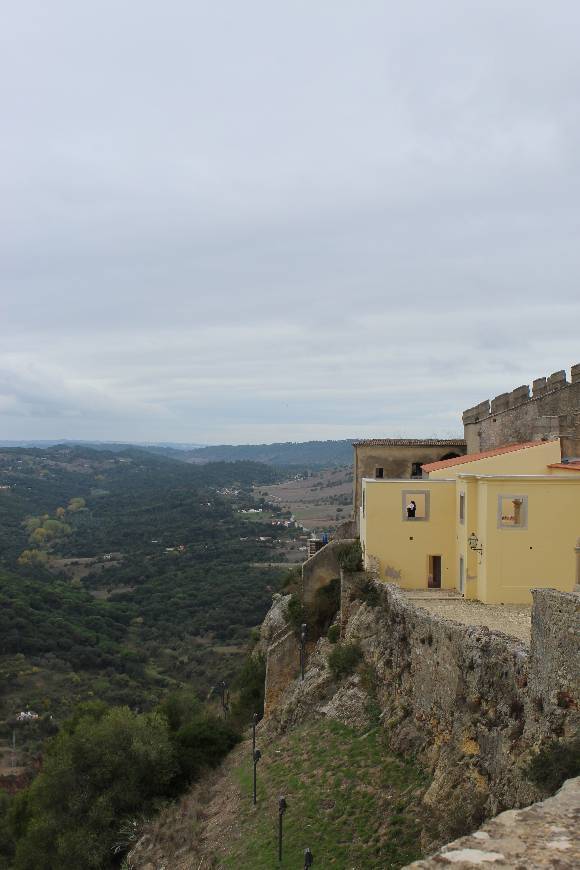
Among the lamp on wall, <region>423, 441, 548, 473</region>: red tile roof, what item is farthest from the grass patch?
<region>423, 441, 548, 473</region>: red tile roof

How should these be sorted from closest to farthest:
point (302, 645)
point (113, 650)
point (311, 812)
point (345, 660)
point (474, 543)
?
point (311, 812), point (474, 543), point (345, 660), point (302, 645), point (113, 650)

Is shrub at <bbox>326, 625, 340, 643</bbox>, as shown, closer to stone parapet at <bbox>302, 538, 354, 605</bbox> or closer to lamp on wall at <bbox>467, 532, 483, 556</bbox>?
stone parapet at <bbox>302, 538, 354, 605</bbox>

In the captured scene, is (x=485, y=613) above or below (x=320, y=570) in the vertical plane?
above

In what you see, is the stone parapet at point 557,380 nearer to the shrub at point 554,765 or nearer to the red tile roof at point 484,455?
the red tile roof at point 484,455

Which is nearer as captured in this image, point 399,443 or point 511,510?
point 511,510

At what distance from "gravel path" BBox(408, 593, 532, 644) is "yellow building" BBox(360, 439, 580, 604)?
508 mm

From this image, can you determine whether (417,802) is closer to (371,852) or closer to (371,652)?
(371,852)

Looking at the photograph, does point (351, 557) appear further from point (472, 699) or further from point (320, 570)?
point (472, 699)

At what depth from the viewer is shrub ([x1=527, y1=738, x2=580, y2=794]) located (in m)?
7.07

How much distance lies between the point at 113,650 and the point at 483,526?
178 feet

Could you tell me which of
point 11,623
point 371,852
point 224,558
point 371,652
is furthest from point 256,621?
point 371,852

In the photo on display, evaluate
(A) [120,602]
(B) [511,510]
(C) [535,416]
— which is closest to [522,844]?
(B) [511,510]

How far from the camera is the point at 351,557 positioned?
65.6 feet

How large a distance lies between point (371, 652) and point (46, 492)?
567 feet
